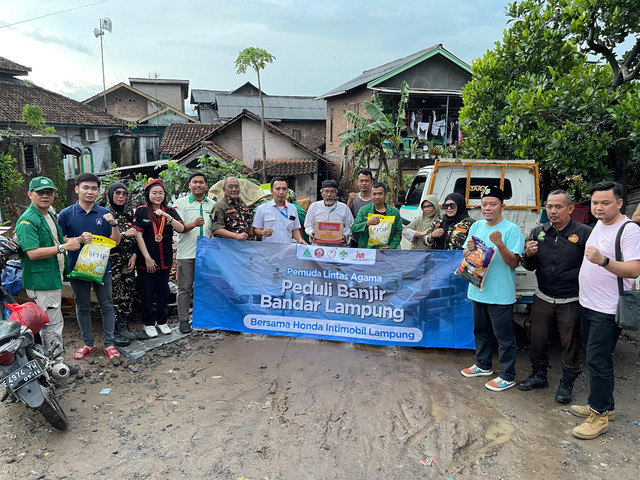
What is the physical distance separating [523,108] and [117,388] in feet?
23.4

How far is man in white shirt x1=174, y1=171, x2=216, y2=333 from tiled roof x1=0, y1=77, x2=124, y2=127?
2306 centimetres

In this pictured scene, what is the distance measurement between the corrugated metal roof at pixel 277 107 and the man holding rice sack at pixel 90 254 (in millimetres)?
25698

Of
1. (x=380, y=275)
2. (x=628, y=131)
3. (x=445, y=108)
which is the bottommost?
(x=380, y=275)

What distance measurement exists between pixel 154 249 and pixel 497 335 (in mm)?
3798

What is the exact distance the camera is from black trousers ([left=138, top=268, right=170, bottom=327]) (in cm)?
530

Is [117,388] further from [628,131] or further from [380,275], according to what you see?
[628,131]

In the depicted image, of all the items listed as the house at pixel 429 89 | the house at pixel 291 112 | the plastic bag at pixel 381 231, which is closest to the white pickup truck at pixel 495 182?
the plastic bag at pixel 381 231

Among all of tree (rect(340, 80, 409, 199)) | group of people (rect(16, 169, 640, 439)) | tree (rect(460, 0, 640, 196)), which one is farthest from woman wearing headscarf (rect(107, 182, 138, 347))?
tree (rect(340, 80, 409, 199))

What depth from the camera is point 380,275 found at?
5090mm

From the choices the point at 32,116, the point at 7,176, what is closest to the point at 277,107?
the point at 32,116

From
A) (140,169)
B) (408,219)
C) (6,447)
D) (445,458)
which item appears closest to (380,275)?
(445,458)

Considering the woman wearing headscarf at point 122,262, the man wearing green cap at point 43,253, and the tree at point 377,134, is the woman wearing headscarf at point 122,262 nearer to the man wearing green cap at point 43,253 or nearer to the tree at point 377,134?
the man wearing green cap at point 43,253

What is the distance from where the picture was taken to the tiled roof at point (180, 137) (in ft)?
76.9

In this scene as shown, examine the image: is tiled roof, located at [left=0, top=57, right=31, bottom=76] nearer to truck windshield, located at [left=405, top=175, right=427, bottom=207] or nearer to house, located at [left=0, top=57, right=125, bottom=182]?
house, located at [left=0, top=57, right=125, bottom=182]
